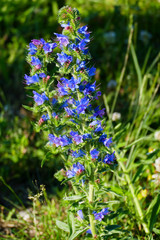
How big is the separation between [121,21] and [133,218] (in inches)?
119

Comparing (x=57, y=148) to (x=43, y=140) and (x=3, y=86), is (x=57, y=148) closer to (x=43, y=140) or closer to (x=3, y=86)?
(x=43, y=140)

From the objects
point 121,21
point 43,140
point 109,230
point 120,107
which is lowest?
point 109,230

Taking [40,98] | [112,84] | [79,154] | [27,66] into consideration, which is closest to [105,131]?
[79,154]

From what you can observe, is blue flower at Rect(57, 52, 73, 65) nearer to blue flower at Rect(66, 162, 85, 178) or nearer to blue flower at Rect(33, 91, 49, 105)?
blue flower at Rect(33, 91, 49, 105)

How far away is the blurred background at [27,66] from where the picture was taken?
2830mm

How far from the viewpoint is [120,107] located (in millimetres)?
3420

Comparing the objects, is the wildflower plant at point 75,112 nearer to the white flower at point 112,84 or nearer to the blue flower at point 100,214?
the blue flower at point 100,214

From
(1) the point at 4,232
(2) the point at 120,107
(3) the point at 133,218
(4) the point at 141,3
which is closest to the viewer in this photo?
(3) the point at 133,218

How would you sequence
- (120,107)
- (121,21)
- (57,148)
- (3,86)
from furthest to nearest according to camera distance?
1. (121,21)
2. (3,86)
3. (120,107)
4. (57,148)

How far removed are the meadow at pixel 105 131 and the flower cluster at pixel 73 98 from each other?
5 cm

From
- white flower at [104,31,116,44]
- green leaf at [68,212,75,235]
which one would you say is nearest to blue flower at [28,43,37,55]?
green leaf at [68,212,75,235]

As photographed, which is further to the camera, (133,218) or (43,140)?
(43,140)

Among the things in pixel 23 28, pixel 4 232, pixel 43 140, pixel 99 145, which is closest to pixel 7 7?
pixel 23 28

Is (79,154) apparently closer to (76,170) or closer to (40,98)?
(76,170)
